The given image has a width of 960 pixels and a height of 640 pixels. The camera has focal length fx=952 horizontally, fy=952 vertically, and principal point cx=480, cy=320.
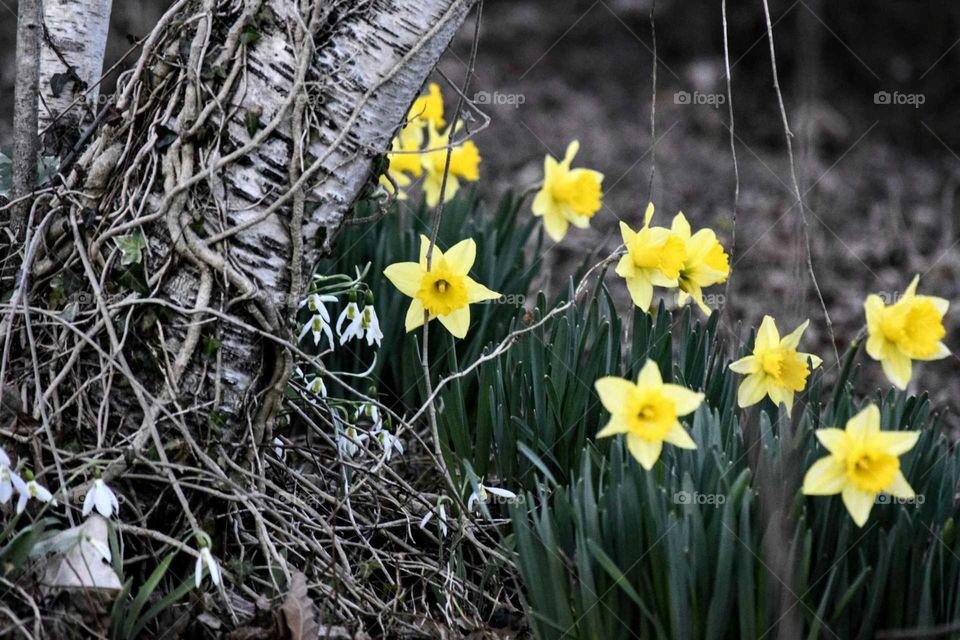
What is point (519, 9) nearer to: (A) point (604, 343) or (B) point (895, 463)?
(A) point (604, 343)

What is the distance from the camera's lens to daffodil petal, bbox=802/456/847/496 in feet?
4.74

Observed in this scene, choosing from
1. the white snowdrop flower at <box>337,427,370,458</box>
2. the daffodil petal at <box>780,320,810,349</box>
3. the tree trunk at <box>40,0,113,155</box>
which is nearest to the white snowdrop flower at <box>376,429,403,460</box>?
the white snowdrop flower at <box>337,427,370,458</box>

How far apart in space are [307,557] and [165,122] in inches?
34.7

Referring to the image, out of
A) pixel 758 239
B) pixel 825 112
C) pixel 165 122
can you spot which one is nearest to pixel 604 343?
pixel 165 122

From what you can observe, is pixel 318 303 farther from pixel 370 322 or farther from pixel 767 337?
pixel 767 337

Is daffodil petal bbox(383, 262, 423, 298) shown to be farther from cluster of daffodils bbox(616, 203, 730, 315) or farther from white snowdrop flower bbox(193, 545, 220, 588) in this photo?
white snowdrop flower bbox(193, 545, 220, 588)

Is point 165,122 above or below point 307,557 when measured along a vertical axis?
above

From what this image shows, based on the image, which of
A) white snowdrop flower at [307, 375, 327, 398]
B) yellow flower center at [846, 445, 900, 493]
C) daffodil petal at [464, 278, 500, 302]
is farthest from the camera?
white snowdrop flower at [307, 375, 327, 398]

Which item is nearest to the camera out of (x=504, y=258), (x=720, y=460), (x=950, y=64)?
(x=720, y=460)

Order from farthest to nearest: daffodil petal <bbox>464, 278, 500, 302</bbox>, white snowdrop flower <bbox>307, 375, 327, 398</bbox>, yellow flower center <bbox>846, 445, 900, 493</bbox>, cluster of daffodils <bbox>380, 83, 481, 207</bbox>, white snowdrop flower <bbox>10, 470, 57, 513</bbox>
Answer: cluster of daffodils <bbox>380, 83, 481, 207</bbox>, white snowdrop flower <bbox>307, 375, 327, 398</bbox>, daffodil petal <bbox>464, 278, 500, 302</bbox>, white snowdrop flower <bbox>10, 470, 57, 513</bbox>, yellow flower center <bbox>846, 445, 900, 493</bbox>

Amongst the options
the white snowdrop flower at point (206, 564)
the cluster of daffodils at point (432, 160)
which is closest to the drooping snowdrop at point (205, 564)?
the white snowdrop flower at point (206, 564)

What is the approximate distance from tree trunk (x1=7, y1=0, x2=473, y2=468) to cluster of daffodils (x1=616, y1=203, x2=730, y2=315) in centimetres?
57

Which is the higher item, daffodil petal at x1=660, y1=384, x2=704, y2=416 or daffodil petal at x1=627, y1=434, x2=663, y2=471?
daffodil petal at x1=660, y1=384, x2=704, y2=416

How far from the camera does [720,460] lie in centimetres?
158
